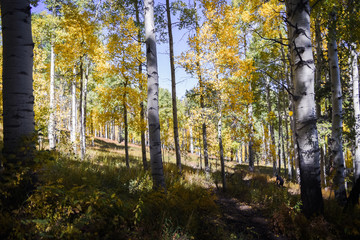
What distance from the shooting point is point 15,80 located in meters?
2.71

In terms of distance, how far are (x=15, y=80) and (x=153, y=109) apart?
240 cm

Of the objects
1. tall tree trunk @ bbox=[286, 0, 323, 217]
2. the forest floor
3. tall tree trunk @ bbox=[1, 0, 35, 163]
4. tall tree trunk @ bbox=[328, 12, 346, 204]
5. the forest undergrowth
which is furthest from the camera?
tall tree trunk @ bbox=[328, 12, 346, 204]

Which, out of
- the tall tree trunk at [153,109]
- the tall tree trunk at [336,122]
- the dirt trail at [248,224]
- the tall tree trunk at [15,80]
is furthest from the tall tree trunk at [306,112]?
the tall tree trunk at [15,80]

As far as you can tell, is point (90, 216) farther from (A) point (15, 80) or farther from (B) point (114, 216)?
(A) point (15, 80)

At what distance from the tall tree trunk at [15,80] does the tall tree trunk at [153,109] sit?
2.15 metres

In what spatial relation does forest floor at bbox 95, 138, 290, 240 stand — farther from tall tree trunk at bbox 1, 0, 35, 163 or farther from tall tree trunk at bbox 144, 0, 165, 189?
tall tree trunk at bbox 1, 0, 35, 163

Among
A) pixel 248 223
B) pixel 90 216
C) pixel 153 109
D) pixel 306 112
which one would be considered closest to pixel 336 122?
pixel 306 112

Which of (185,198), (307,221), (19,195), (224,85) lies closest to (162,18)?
(224,85)

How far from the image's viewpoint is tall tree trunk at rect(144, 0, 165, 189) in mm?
4109

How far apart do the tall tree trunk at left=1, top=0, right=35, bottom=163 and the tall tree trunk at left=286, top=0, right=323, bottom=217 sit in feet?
14.5

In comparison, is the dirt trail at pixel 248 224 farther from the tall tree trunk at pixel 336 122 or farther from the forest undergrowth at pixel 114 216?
the tall tree trunk at pixel 336 122

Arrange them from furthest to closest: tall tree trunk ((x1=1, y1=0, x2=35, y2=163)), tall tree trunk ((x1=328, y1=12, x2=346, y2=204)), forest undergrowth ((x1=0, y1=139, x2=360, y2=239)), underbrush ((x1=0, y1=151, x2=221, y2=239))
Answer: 1. tall tree trunk ((x1=328, y1=12, x2=346, y2=204))
2. tall tree trunk ((x1=1, y1=0, x2=35, y2=163))
3. forest undergrowth ((x1=0, y1=139, x2=360, y2=239))
4. underbrush ((x1=0, y1=151, x2=221, y2=239))

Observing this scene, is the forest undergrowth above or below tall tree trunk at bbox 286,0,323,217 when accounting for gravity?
below

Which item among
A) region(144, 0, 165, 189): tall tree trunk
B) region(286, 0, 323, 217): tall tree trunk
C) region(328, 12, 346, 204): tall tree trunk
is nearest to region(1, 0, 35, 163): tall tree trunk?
region(144, 0, 165, 189): tall tree trunk
